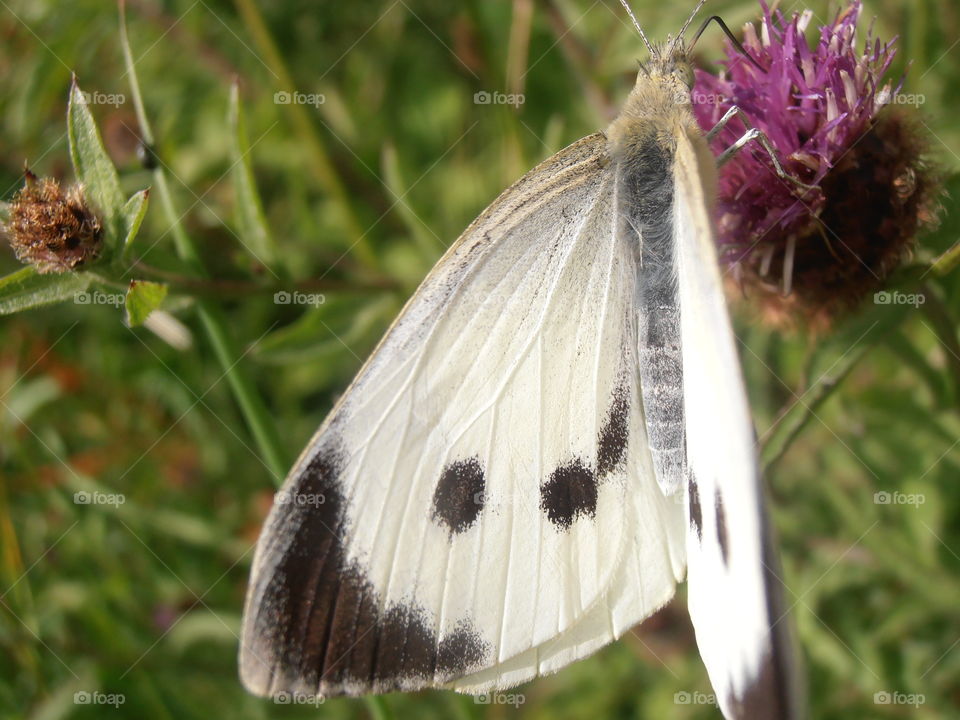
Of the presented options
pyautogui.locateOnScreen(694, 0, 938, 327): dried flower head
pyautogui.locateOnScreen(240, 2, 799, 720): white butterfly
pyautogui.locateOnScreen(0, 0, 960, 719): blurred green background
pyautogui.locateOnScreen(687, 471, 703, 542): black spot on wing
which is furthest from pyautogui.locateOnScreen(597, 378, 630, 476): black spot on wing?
pyautogui.locateOnScreen(694, 0, 938, 327): dried flower head

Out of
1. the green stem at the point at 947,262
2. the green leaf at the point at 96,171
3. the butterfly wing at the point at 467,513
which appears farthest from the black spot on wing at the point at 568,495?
the green leaf at the point at 96,171

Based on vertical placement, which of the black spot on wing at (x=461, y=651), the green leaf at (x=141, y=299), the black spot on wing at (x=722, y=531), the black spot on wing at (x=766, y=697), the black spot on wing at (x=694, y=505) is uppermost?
the green leaf at (x=141, y=299)

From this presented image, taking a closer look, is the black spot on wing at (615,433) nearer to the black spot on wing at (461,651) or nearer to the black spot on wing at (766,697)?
the black spot on wing at (461,651)

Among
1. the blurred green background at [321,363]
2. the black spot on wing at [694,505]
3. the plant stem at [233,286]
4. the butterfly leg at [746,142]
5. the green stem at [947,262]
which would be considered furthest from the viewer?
the blurred green background at [321,363]

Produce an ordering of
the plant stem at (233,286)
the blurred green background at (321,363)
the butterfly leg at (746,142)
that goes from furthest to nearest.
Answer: the blurred green background at (321,363) < the plant stem at (233,286) < the butterfly leg at (746,142)

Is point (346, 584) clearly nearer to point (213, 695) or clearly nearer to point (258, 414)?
point (258, 414)

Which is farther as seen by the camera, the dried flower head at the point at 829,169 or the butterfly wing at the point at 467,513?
the dried flower head at the point at 829,169

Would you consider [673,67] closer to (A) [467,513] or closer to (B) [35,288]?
(A) [467,513]

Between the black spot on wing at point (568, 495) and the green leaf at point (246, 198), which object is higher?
the green leaf at point (246, 198)
